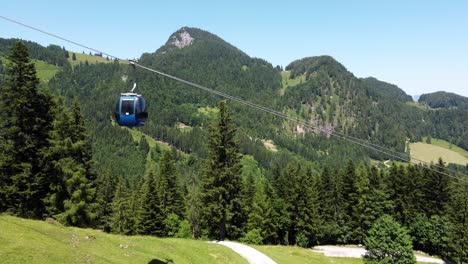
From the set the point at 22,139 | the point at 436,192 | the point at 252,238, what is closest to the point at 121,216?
the point at 252,238

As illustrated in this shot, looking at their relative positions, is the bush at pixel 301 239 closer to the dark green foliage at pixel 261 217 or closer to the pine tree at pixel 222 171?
the dark green foliage at pixel 261 217

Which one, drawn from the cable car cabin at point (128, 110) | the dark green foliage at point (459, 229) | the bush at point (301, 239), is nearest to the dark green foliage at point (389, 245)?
the bush at point (301, 239)

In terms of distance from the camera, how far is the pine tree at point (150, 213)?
5772 cm

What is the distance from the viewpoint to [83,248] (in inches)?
961

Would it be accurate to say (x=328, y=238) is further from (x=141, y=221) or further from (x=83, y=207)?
(x=83, y=207)

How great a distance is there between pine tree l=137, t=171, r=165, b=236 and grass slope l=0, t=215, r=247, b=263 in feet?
84.2

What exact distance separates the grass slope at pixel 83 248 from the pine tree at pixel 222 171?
1534 centimetres

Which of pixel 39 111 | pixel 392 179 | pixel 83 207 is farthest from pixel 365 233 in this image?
pixel 39 111

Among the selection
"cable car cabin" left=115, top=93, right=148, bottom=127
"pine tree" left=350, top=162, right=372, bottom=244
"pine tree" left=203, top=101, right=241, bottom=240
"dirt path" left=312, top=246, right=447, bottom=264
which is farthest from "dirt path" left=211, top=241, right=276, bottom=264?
"pine tree" left=350, top=162, right=372, bottom=244

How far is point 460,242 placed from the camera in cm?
6328

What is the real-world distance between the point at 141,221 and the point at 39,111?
27123 millimetres

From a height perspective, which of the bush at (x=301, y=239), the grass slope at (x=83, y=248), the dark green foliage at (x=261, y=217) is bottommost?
the bush at (x=301, y=239)

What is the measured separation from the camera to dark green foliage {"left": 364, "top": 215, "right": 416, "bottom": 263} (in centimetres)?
4762

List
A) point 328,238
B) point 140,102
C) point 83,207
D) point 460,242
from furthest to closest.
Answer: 1. point 328,238
2. point 460,242
3. point 83,207
4. point 140,102
